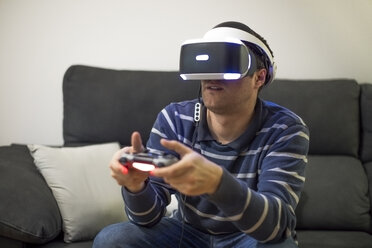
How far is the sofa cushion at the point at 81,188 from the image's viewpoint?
1.61 metres

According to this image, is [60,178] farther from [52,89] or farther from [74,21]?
[74,21]

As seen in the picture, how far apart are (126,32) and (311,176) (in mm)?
1146

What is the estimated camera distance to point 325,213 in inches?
72.8

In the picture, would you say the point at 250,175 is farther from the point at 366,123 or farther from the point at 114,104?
the point at 366,123

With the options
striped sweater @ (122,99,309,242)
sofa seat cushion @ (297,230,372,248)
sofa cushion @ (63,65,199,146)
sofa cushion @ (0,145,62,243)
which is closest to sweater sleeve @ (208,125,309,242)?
striped sweater @ (122,99,309,242)

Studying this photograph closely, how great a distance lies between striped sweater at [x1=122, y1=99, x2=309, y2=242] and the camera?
109 centimetres

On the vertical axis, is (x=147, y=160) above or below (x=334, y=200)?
above

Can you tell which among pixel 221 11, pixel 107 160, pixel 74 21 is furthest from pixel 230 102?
pixel 74 21

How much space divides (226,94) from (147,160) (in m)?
0.43

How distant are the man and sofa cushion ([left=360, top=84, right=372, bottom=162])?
2.76ft

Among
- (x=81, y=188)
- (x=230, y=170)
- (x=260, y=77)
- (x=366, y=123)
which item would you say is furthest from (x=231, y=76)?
(x=366, y=123)

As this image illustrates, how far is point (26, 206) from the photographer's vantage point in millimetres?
1503

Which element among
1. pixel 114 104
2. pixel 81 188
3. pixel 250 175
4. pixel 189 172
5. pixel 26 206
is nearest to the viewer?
pixel 189 172

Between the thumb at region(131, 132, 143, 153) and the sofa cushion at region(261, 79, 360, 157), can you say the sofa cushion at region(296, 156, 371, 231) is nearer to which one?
the sofa cushion at region(261, 79, 360, 157)
